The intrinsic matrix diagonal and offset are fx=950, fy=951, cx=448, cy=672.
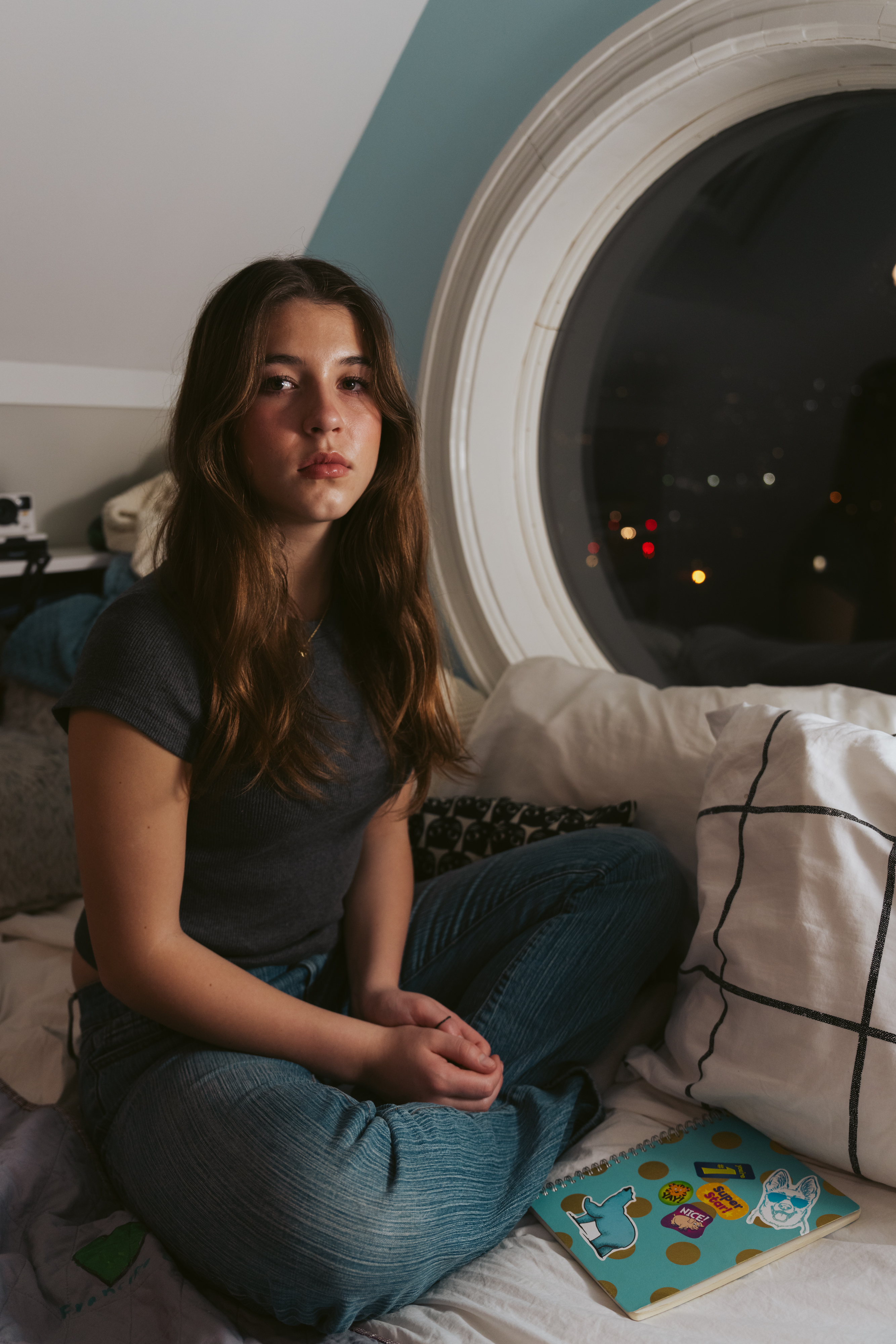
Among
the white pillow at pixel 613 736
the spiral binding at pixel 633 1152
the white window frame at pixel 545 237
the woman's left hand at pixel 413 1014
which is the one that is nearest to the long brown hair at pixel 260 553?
the woman's left hand at pixel 413 1014

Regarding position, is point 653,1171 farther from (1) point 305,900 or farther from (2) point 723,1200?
(1) point 305,900

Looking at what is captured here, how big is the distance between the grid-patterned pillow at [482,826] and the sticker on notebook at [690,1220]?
49 cm

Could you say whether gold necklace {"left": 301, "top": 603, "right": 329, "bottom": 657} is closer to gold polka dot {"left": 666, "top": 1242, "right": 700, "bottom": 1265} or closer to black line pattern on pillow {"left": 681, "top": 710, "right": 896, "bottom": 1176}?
black line pattern on pillow {"left": 681, "top": 710, "right": 896, "bottom": 1176}

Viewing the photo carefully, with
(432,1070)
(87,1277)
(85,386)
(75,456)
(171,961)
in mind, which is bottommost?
(87,1277)

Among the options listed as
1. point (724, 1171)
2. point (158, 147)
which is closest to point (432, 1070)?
point (724, 1171)

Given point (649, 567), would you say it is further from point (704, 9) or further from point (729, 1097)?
point (729, 1097)

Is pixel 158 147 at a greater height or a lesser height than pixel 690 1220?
greater

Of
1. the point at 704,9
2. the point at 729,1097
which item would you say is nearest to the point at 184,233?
the point at 704,9

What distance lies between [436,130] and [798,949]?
1557 mm

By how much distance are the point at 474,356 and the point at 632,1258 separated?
1.44 m

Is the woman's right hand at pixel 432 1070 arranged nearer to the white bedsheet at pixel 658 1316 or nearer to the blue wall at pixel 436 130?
the white bedsheet at pixel 658 1316

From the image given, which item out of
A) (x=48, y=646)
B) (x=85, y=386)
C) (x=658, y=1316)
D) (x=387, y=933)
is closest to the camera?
→ (x=658, y=1316)

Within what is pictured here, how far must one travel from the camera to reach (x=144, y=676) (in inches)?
35.7

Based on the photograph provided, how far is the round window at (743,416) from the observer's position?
1.48 m
